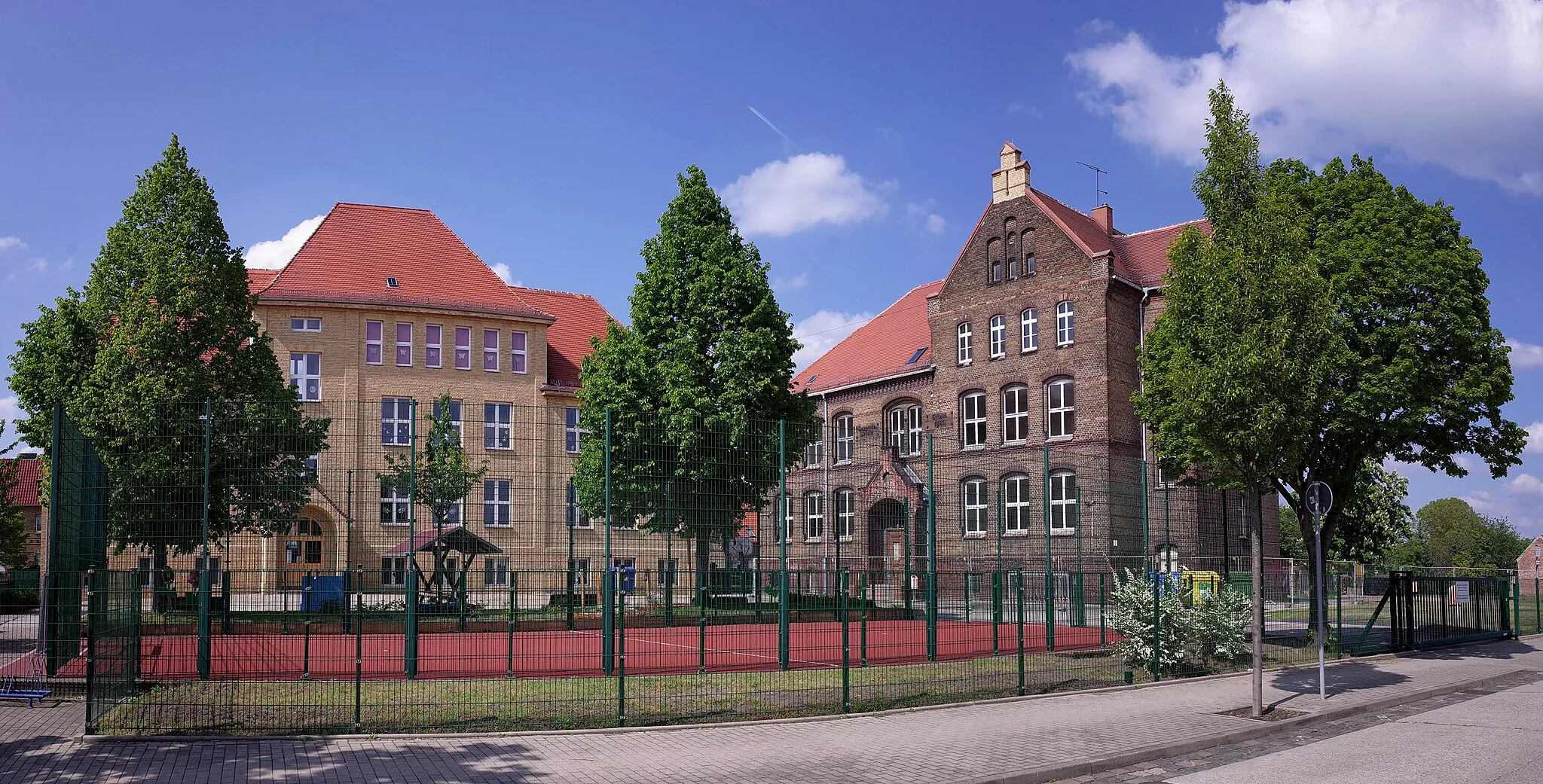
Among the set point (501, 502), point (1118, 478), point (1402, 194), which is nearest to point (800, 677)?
point (501, 502)

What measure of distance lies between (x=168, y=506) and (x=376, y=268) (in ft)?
107

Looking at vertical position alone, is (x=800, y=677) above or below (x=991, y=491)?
below

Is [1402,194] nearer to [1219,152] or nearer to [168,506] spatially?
[1219,152]

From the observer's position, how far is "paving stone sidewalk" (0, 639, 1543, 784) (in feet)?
28.8

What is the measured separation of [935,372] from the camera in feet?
142

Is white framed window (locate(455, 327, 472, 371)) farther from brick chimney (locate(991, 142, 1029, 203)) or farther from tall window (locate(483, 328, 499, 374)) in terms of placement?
brick chimney (locate(991, 142, 1029, 203))

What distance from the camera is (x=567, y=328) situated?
51.1 m

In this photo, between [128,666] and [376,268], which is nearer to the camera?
[128,666]

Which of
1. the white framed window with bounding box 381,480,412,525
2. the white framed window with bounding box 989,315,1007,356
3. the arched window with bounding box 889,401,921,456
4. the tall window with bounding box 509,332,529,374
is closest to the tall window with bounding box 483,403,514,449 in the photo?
the white framed window with bounding box 381,480,412,525

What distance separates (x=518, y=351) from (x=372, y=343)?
18.4ft

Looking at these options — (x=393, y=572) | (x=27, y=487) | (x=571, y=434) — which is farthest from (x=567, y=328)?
(x=393, y=572)

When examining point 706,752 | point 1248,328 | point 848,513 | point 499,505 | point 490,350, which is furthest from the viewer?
point 848,513

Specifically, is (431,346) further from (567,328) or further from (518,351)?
(567,328)

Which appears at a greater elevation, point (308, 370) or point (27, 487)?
point (308, 370)
